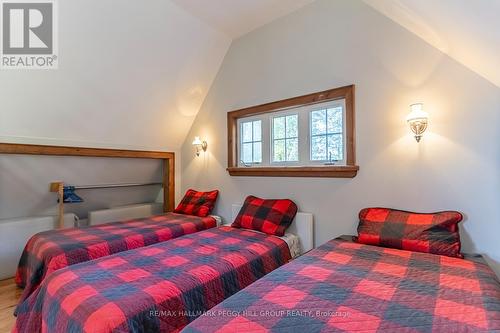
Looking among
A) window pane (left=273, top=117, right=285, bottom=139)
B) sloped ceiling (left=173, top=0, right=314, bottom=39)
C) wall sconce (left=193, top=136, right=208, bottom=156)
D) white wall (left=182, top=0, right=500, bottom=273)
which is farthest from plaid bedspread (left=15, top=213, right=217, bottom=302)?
sloped ceiling (left=173, top=0, right=314, bottom=39)

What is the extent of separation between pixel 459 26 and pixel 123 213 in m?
4.03

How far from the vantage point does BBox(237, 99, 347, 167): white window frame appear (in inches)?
97.9

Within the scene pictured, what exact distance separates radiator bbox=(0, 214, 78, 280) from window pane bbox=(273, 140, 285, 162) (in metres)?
2.78

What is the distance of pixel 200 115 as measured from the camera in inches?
146

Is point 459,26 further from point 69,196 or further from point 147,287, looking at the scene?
point 69,196

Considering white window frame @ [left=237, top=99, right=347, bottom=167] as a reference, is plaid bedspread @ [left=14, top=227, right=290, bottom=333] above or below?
below

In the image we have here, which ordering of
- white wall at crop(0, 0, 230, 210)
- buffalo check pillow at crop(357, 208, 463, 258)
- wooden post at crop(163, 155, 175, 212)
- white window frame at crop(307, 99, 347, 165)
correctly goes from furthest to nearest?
wooden post at crop(163, 155, 175, 212) < white window frame at crop(307, 99, 347, 165) < white wall at crop(0, 0, 230, 210) < buffalo check pillow at crop(357, 208, 463, 258)

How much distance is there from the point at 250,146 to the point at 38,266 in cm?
230

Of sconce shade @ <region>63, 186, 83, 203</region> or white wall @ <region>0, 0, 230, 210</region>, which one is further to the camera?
sconce shade @ <region>63, 186, 83, 203</region>

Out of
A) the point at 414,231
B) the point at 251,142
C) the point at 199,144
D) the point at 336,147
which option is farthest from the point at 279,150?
the point at 414,231

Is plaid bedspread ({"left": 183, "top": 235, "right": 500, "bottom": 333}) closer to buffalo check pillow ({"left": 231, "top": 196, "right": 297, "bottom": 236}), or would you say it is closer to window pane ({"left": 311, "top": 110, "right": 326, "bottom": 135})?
buffalo check pillow ({"left": 231, "top": 196, "right": 297, "bottom": 236})

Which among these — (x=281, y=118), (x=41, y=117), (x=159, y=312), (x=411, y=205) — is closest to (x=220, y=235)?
(x=159, y=312)

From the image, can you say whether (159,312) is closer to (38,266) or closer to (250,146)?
(38,266)

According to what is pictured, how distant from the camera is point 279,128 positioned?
2.91 m
